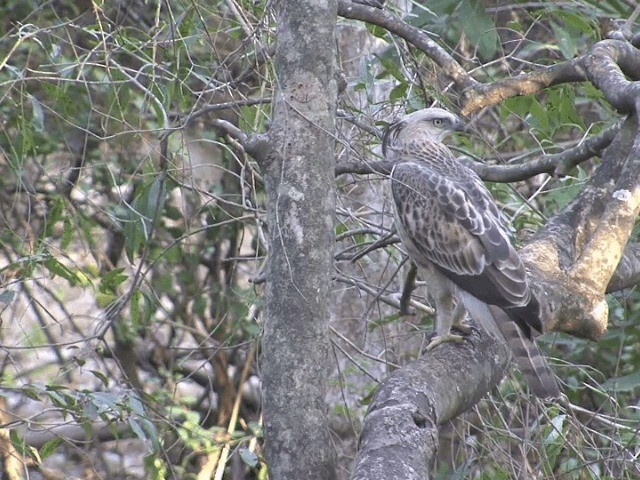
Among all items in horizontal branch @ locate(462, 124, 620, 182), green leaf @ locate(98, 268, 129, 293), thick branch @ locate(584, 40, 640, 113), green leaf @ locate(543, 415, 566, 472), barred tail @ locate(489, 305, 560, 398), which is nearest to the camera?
barred tail @ locate(489, 305, 560, 398)

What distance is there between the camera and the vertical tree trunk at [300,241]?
3115mm

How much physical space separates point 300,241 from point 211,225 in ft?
4.74

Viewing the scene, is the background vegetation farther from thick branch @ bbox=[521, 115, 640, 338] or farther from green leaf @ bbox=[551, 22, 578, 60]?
thick branch @ bbox=[521, 115, 640, 338]

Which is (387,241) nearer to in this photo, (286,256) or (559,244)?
(559,244)

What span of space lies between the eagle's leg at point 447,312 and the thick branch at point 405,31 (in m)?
0.88

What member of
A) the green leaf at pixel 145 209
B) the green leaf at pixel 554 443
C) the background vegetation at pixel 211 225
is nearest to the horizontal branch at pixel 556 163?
the background vegetation at pixel 211 225

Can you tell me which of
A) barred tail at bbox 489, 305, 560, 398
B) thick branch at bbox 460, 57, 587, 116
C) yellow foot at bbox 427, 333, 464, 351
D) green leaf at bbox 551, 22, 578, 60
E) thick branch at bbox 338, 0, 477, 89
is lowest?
yellow foot at bbox 427, 333, 464, 351

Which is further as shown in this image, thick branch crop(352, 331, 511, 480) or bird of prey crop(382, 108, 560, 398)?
bird of prey crop(382, 108, 560, 398)

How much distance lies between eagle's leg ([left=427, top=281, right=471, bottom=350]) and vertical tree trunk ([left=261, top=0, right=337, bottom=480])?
109cm

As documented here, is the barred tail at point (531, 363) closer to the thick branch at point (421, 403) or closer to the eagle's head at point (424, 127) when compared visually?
the thick branch at point (421, 403)

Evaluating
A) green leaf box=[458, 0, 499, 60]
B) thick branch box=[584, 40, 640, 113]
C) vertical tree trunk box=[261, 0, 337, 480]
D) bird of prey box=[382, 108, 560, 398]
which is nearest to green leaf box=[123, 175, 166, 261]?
bird of prey box=[382, 108, 560, 398]

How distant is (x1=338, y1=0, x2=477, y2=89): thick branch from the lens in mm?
4133

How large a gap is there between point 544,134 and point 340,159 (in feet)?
3.57

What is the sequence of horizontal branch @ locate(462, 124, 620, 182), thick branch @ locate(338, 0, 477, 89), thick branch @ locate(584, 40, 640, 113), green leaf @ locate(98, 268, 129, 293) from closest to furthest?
thick branch @ locate(584, 40, 640, 113)
horizontal branch @ locate(462, 124, 620, 182)
thick branch @ locate(338, 0, 477, 89)
green leaf @ locate(98, 268, 129, 293)
